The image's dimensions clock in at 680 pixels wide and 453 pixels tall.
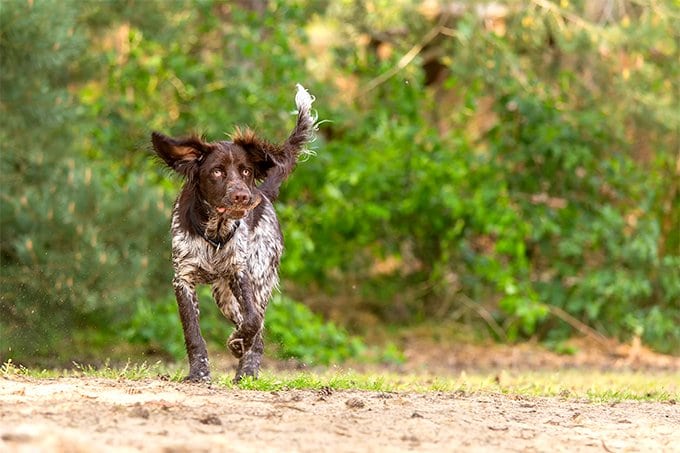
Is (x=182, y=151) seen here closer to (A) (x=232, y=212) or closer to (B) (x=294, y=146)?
(A) (x=232, y=212)

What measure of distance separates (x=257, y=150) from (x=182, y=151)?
52cm

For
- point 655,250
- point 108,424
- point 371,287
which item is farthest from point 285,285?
point 108,424

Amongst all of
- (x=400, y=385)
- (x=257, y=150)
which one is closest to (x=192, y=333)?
(x=257, y=150)

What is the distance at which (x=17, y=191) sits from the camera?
1245 centimetres

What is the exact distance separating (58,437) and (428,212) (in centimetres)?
1118

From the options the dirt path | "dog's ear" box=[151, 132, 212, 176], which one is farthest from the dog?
the dirt path

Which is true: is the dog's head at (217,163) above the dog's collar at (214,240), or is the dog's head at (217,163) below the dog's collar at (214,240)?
above

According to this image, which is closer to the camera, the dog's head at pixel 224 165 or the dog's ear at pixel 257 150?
the dog's head at pixel 224 165

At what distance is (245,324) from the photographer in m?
7.88

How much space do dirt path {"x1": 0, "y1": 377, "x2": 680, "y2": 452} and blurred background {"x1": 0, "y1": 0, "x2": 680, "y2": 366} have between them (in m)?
6.15

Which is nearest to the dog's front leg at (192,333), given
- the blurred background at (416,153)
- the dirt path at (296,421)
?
the dirt path at (296,421)

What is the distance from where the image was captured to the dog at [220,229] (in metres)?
7.77

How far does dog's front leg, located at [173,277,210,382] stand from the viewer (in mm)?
7664

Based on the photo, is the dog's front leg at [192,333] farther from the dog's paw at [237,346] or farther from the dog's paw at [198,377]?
the dog's paw at [237,346]
